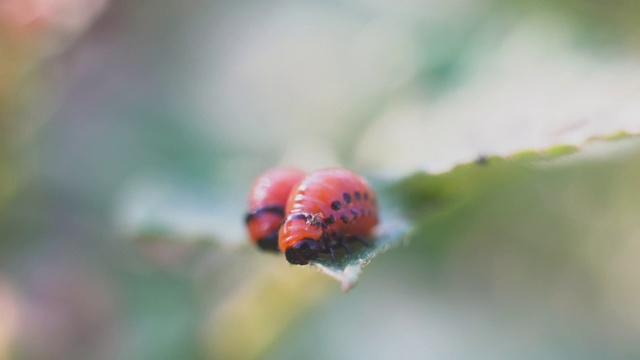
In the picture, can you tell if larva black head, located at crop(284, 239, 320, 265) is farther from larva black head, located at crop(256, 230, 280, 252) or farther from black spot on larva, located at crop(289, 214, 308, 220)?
larva black head, located at crop(256, 230, 280, 252)

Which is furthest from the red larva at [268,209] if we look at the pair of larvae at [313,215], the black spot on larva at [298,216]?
the black spot on larva at [298,216]

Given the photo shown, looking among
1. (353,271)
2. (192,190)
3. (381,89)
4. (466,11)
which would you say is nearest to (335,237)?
(353,271)

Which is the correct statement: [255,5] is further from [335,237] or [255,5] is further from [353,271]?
[353,271]

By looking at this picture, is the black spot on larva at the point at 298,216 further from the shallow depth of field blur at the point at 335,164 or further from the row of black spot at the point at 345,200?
the shallow depth of field blur at the point at 335,164

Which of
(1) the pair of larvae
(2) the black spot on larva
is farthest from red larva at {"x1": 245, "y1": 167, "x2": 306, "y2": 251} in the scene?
(2) the black spot on larva

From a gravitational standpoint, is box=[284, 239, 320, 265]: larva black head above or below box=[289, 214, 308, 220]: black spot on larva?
below

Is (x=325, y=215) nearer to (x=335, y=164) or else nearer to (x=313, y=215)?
(x=313, y=215)
